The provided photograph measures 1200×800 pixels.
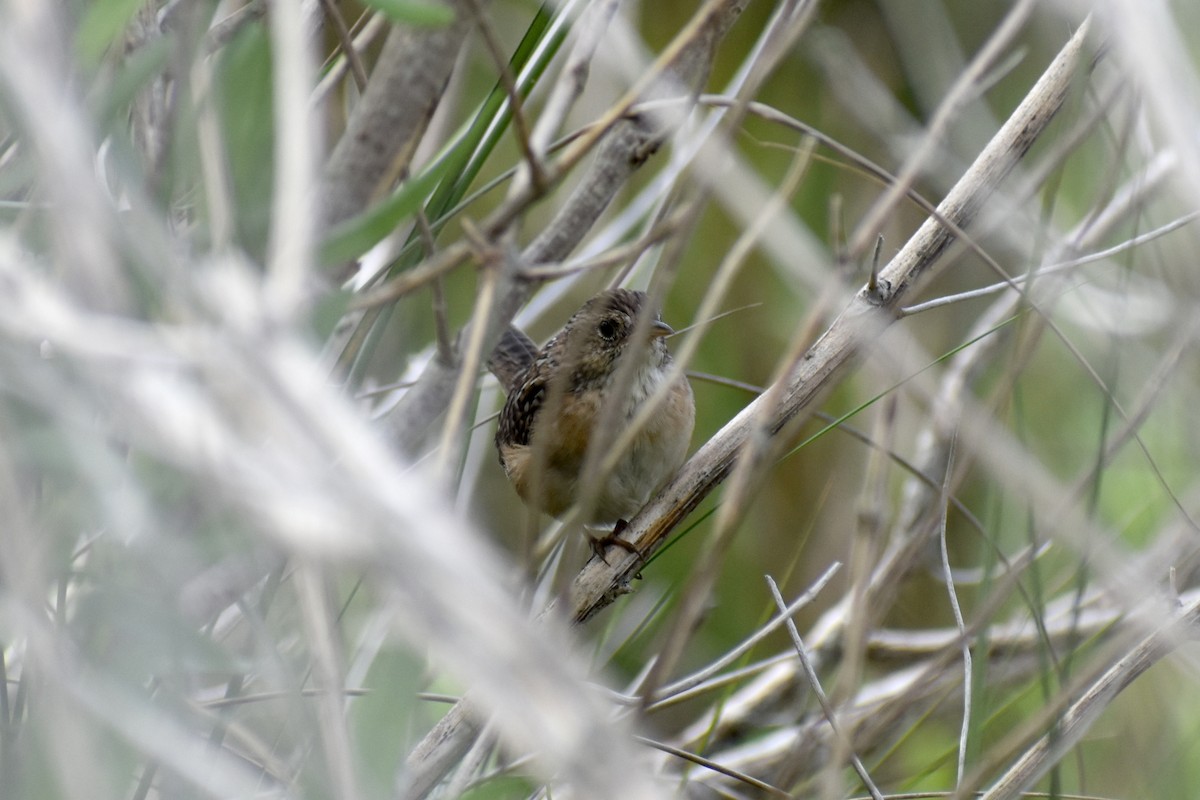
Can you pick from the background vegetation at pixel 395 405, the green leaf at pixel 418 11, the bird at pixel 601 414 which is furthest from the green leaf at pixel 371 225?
the bird at pixel 601 414

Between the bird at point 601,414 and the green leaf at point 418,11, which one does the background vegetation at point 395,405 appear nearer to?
the green leaf at point 418,11

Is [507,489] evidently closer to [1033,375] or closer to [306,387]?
[1033,375]

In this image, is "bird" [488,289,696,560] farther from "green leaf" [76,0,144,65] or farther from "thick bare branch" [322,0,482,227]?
"green leaf" [76,0,144,65]

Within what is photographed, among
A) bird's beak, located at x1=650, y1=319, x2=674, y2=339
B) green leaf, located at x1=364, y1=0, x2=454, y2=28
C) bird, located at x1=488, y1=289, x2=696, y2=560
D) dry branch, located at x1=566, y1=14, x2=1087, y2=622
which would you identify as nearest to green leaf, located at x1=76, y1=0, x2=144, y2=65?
green leaf, located at x1=364, y1=0, x2=454, y2=28

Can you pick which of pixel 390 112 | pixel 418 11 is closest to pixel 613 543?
pixel 390 112

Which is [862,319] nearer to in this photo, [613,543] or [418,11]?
[613,543]

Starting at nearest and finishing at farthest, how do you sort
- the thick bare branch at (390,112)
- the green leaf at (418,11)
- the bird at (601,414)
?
the green leaf at (418,11), the thick bare branch at (390,112), the bird at (601,414)

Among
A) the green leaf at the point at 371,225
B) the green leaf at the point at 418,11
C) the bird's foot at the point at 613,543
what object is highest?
the green leaf at the point at 418,11

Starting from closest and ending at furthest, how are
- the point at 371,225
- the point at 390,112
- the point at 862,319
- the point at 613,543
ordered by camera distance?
the point at 371,225 → the point at 390,112 → the point at 862,319 → the point at 613,543
